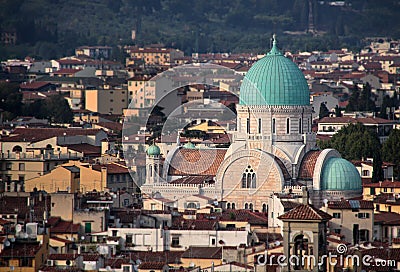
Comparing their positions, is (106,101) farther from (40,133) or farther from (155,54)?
(155,54)

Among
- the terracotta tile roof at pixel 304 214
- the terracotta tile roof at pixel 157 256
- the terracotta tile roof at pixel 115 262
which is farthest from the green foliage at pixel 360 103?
the terracotta tile roof at pixel 304 214

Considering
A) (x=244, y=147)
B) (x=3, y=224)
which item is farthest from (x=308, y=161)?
(x=3, y=224)

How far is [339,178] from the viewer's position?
1860 inches

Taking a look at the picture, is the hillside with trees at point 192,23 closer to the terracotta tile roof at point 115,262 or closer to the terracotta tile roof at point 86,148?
the terracotta tile roof at point 86,148

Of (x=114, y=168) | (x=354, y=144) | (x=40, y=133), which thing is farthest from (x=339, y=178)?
(x=40, y=133)

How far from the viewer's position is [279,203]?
42938mm

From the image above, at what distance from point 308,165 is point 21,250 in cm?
1520

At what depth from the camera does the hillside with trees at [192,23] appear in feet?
478

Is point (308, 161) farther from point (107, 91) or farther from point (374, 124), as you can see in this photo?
point (107, 91)

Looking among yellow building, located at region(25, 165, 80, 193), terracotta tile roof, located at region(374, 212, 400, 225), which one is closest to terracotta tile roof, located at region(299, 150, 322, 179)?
terracotta tile roof, located at region(374, 212, 400, 225)

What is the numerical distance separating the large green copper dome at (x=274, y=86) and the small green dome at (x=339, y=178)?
241 cm

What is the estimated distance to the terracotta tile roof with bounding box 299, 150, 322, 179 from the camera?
158 ft

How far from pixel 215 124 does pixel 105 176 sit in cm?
2288

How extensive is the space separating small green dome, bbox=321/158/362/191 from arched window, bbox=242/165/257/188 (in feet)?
5.38
